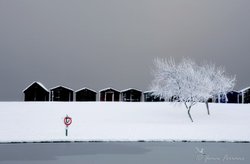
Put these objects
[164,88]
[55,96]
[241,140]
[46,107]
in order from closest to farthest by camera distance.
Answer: [241,140] → [164,88] → [46,107] → [55,96]

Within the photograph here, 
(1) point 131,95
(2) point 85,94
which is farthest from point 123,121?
(1) point 131,95

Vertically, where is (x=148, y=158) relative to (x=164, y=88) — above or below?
below

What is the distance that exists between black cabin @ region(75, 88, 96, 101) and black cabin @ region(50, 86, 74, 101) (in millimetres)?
1356

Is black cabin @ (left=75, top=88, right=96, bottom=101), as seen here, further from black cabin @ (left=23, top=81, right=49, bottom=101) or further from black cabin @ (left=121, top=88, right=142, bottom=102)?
black cabin @ (left=23, top=81, right=49, bottom=101)

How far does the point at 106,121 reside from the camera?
157 feet

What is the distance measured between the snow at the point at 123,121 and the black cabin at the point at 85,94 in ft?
35.1

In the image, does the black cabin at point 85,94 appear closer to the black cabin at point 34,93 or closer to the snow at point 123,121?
the black cabin at point 34,93

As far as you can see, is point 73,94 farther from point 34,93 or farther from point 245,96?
point 245,96

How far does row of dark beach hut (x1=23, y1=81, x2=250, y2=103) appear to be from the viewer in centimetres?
6981

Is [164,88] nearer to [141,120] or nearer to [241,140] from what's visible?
[141,120]

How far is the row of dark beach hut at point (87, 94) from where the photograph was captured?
69812 millimetres

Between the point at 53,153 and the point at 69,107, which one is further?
the point at 69,107

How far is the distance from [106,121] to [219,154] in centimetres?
2756

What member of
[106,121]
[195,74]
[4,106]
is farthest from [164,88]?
[4,106]
